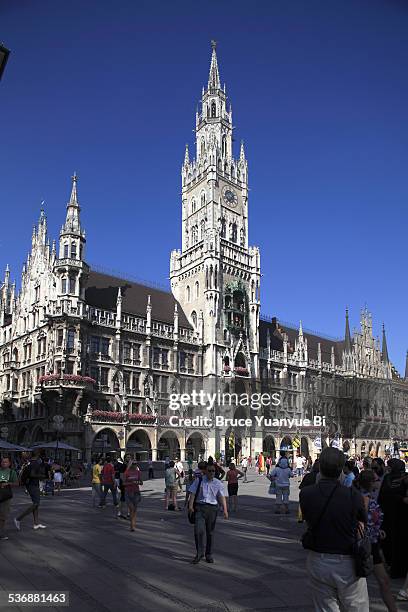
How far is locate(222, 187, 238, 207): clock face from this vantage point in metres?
68.4

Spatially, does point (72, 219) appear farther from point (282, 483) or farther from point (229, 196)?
point (282, 483)

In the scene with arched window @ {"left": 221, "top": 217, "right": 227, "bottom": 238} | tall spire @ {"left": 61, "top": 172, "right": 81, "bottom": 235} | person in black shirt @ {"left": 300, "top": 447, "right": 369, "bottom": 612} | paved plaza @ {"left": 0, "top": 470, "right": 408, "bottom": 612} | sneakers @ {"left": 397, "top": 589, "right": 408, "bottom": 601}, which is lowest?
paved plaza @ {"left": 0, "top": 470, "right": 408, "bottom": 612}

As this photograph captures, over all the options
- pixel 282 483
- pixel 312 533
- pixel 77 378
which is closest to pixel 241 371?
pixel 77 378

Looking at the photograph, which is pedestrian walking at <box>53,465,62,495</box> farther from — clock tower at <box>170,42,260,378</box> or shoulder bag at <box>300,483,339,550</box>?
clock tower at <box>170,42,260,378</box>

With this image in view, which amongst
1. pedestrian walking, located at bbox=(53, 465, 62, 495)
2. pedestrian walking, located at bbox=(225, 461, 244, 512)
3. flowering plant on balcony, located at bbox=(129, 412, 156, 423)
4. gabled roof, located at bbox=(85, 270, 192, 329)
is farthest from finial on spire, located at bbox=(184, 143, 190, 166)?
pedestrian walking, located at bbox=(225, 461, 244, 512)

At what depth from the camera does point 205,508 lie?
10789mm

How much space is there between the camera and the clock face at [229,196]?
224 feet

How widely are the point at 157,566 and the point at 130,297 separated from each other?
50182 mm

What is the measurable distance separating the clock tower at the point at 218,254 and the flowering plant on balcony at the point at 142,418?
9026 millimetres

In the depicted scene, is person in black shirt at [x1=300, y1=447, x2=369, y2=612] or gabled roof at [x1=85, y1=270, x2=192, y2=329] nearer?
person in black shirt at [x1=300, y1=447, x2=369, y2=612]

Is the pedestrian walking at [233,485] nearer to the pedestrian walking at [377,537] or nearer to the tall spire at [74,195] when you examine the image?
the pedestrian walking at [377,537]

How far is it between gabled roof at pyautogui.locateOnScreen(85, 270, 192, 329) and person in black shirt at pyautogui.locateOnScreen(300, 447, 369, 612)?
49497 millimetres

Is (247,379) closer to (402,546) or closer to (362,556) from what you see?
(402,546)

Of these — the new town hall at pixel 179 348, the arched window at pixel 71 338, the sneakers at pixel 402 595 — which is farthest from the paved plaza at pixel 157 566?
the arched window at pixel 71 338
